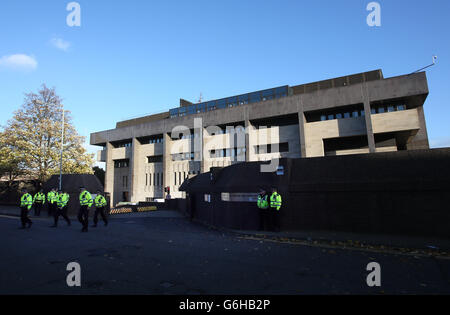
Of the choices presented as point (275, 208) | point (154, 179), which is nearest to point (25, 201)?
point (275, 208)

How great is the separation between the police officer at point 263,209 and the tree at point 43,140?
28.0 m

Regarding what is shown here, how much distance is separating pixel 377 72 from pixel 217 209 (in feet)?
125

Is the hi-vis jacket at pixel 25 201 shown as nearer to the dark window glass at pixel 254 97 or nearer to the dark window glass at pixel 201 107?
the dark window glass at pixel 254 97

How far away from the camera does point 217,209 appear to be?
13.6 meters

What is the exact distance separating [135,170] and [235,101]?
23.9m

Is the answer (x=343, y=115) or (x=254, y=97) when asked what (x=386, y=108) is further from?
(x=254, y=97)

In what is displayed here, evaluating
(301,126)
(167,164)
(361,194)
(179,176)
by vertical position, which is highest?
(301,126)

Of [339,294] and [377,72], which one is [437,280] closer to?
[339,294]

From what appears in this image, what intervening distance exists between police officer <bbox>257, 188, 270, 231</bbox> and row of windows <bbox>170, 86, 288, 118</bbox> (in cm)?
3514

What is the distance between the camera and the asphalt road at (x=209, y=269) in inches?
173

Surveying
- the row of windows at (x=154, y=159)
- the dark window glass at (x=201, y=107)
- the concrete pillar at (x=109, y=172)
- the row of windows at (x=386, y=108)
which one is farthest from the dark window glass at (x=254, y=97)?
the concrete pillar at (x=109, y=172)

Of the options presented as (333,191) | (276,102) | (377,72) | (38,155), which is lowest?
(333,191)

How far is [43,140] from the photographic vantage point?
30.6 metres
